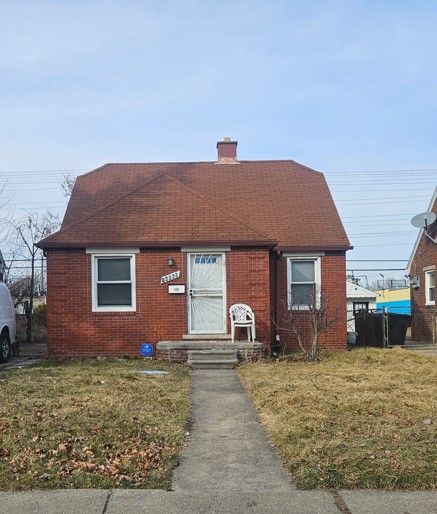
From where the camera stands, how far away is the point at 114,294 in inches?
603

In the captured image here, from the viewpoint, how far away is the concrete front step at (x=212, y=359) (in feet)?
44.2

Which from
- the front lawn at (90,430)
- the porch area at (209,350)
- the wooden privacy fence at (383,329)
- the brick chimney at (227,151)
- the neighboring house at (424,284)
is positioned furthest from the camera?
the neighboring house at (424,284)

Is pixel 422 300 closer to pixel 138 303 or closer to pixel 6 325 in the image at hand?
pixel 138 303

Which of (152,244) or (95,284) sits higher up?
(152,244)

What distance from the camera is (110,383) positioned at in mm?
10453

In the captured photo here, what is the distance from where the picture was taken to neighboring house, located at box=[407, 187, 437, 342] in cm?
2256

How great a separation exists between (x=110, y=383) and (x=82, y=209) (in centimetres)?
882

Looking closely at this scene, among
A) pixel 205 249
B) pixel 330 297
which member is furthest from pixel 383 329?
pixel 205 249

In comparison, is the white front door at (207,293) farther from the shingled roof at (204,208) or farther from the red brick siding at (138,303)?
the shingled roof at (204,208)

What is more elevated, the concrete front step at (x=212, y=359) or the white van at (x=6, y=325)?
the white van at (x=6, y=325)

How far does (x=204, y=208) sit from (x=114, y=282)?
2.97 meters

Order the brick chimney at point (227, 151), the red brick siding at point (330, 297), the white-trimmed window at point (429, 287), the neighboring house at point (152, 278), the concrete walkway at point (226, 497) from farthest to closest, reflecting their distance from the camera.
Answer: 1. the white-trimmed window at point (429, 287)
2. the brick chimney at point (227, 151)
3. the red brick siding at point (330, 297)
4. the neighboring house at point (152, 278)
5. the concrete walkway at point (226, 497)

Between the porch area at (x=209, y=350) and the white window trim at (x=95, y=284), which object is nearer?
the porch area at (x=209, y=350)

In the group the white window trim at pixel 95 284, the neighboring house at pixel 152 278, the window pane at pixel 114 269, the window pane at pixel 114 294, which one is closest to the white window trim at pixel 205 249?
the neighboring house at pixel 152 278
